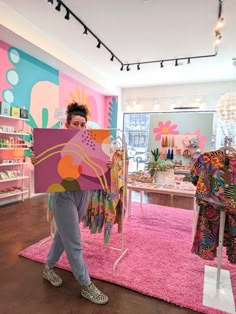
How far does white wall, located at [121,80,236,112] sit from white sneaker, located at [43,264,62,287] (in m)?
6.42

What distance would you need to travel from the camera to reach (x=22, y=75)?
14.5ft

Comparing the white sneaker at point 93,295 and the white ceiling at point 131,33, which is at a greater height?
the white ceiling at point 131,33

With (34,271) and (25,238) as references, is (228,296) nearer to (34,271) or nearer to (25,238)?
(34,271)

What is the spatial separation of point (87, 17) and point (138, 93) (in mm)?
4349

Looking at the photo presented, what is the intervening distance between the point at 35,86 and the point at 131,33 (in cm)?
231

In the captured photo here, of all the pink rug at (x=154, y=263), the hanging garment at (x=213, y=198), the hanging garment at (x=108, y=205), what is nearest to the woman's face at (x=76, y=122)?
the hanging garment at (x=108, y=205)

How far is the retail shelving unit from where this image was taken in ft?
13.0

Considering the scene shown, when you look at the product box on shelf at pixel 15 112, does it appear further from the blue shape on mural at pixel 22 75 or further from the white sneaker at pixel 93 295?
the white sneaker at pixel 93 295

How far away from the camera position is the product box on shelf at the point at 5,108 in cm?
378

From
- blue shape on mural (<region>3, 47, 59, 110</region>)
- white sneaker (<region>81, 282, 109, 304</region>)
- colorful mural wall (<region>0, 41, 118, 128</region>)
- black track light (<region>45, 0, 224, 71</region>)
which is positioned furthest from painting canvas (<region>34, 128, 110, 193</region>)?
blue shape on mural (<region>3, 47, 59, 110</region>)

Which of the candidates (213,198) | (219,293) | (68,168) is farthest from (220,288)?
(68,168)

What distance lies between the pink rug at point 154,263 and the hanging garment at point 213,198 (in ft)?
1.10

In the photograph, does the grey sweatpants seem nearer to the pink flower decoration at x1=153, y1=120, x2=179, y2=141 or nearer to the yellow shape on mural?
the yellow shape on mural

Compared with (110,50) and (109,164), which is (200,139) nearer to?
(110,50)
